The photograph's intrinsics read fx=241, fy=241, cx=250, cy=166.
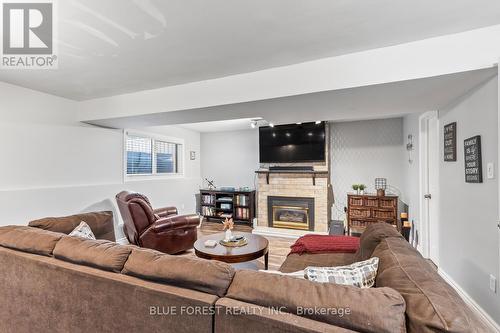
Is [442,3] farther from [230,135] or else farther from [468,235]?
[230,135]

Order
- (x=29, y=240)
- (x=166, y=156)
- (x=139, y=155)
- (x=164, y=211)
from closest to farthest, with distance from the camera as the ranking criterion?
(x=29, y=240) → (x=164, y=211) → (x=139, y=155) → (x=166, y=156)

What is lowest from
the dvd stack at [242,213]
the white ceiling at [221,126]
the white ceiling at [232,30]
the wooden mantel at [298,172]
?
the dvd stack at [242,213]

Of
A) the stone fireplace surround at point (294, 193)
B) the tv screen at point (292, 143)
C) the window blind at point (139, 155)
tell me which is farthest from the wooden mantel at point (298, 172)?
the window blind at point (139, 155)

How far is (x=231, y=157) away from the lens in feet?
20.7

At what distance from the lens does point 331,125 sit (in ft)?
17.1

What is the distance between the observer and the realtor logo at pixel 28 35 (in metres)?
1.61

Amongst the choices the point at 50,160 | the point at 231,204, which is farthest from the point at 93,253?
the point at 231,204

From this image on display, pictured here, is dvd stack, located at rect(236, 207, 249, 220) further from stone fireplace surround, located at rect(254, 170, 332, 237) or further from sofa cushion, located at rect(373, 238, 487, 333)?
sofa cushion, located at rect(373, 238, 487, 333)

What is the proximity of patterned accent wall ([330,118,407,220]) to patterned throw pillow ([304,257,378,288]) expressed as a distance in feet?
13.4

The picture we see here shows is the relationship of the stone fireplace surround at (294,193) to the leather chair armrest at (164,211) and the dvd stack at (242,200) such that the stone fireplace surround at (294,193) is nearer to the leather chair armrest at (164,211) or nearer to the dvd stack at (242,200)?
the dvd stack at (242,200)

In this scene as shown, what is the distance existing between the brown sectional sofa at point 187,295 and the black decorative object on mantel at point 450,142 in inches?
57.4

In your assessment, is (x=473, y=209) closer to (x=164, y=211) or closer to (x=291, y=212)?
(x=291, y=212)

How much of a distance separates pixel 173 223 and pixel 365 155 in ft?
13.0

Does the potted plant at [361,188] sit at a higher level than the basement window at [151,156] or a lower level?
lower
